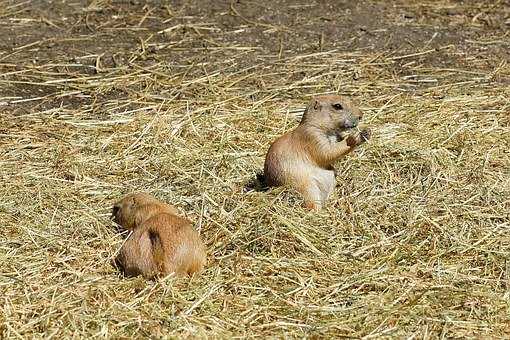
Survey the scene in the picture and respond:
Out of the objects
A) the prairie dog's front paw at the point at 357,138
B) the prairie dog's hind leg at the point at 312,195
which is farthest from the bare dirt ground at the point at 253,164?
the prairie dog's front paw at the point at 357,138

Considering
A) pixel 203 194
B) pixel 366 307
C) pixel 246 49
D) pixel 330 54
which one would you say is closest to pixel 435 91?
pixel 330 54

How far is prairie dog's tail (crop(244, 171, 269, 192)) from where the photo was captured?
254 inches

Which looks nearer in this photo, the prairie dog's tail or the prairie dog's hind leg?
A: the prairie dog's hind leg

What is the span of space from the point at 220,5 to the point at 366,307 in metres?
5.95

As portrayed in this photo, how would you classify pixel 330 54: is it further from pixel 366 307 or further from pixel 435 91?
pixel 366 307

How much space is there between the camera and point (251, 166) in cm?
694

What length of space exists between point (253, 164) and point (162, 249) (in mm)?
1796

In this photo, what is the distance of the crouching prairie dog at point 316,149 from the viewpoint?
6.28 m

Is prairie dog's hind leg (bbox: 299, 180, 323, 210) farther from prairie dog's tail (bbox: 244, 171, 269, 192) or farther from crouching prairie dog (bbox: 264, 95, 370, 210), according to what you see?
prairie dog's tail (bbox: 244, 171, 269, 192)

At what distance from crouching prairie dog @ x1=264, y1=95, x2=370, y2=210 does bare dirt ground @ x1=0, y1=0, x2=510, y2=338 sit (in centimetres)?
12

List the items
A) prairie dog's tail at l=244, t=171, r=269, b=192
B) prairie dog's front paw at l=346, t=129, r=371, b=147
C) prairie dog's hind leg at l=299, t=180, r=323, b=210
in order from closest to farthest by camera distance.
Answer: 1. prairie dog's hind leg at l=299, t=180, r=323, b=210
2. prairie dog's front paw at l=346, t=129, r=371, b=147
3. prairie dog's tail at l=244, t=171, r=269, b=192

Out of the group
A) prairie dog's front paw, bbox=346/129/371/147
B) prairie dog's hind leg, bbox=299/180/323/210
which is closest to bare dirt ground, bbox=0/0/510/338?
prairie dog's hind leg, bbox=299/180/323/210

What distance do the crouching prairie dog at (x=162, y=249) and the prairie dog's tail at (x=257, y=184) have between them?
940 mm

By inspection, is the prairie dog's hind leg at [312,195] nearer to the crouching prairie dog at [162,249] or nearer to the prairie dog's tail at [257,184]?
the prairie dog's tail at [257,184]
